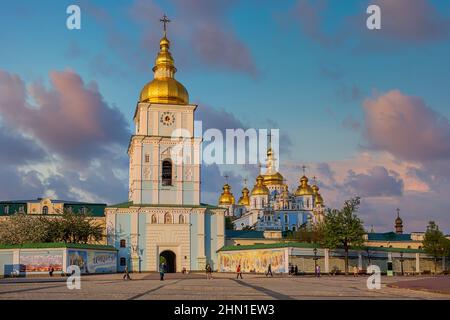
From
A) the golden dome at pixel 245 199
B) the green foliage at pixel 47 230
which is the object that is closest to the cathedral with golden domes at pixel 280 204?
the golden dome at pixel 245 199

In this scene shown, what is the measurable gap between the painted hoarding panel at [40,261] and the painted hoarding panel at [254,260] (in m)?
17.6

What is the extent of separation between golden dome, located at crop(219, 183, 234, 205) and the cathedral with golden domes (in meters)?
1.91

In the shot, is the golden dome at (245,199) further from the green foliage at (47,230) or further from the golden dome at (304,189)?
the green foliage at (47,230)

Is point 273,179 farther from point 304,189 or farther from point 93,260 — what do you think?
point 93,260

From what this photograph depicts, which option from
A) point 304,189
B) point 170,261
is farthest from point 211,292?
point 304,189

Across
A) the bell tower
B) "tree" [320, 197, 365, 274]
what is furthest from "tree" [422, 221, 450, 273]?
the bell tower

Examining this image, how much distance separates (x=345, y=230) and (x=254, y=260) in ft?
31.4

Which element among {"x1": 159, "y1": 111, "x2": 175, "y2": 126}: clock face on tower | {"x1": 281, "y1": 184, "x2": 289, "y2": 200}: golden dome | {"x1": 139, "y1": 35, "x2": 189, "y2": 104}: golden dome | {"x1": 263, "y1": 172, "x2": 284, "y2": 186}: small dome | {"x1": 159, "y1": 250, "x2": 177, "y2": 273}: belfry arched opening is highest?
{"x1": 139, "y1": 35, "x2": 189, "y2": 104}: golden dome

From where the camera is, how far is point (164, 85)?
6556 cm

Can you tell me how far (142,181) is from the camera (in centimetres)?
6275

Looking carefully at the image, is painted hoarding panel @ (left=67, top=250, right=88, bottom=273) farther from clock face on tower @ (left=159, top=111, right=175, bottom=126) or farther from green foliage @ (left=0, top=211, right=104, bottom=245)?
clock face on tower @ (left=159, top=111, right=175, bottom=126)

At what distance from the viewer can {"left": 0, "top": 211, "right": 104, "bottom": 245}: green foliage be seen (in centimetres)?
6081

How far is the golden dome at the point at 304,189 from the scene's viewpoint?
12331 centimetres
